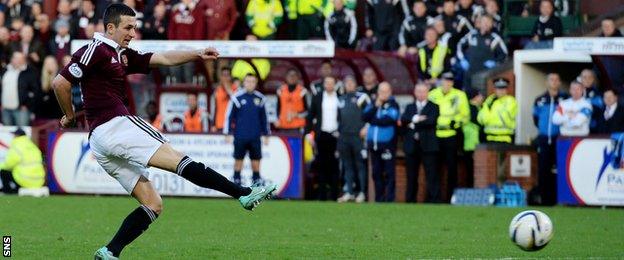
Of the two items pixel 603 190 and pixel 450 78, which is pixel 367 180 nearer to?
pixel 450 78

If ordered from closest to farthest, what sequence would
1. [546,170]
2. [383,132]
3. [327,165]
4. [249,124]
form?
1. [546,170]
2. [249,124]
3. [383,132]
4. [327,165]

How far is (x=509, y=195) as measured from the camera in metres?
22.4

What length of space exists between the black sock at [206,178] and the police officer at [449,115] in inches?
449

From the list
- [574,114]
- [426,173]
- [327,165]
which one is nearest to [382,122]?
[426,173]

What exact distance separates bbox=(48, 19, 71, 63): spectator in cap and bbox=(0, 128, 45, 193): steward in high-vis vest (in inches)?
136

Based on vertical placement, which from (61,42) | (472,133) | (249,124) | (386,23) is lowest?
(472,133)

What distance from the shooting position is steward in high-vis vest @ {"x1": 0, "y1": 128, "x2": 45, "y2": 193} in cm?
2409

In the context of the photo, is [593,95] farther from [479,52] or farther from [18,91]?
[18,91]

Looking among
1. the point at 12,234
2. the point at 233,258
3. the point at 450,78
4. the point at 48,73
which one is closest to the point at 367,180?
the point at 450,78

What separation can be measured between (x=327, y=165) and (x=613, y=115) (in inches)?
195

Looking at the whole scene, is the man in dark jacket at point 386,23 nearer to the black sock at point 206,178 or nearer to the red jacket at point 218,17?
the red jacket at point 218,17

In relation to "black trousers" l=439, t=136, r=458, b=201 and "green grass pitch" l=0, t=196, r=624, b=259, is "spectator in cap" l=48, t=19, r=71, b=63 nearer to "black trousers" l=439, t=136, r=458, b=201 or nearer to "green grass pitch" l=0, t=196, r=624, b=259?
"green grass pitch" l=0, t=196, r=624, b=259

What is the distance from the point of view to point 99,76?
11891 millimetres

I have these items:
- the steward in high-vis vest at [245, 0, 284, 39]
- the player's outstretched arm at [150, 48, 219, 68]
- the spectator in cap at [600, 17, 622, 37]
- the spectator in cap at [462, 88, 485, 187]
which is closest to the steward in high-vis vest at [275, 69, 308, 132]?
the steward in high-vis vest at [245, 0, 284, 39]
